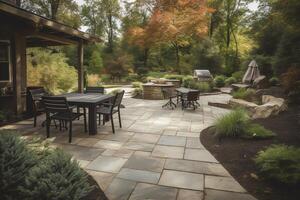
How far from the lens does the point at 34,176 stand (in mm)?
2117

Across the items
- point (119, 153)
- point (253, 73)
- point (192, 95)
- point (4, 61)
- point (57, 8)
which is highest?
point (57, 8)

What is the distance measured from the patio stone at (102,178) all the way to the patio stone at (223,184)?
1187mm

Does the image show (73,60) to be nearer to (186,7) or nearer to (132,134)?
(186,7)

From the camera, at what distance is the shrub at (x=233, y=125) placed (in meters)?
4.29

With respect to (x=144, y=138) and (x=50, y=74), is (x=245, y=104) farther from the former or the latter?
(x=50, y=74)

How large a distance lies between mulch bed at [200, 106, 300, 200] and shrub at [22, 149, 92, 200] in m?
1.90

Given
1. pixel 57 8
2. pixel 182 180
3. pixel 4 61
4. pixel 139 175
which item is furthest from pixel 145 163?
pixel 57 8

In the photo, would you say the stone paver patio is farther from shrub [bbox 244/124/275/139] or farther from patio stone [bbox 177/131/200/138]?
shrub [bbox 244/124/275/139]

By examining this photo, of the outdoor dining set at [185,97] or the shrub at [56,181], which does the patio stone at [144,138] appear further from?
the outdoor dining set at [185,97]

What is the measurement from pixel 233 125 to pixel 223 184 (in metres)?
1.77

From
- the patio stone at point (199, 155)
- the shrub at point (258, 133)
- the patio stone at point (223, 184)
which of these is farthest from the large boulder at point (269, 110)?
the patio stone at point (223, 184)

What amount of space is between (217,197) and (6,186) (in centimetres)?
214

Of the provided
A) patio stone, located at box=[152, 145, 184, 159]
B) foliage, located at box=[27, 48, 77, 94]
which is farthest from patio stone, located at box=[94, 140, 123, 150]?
foliage, located at box=[27, 48, 77, 94]

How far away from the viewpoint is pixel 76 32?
680 centimetres
